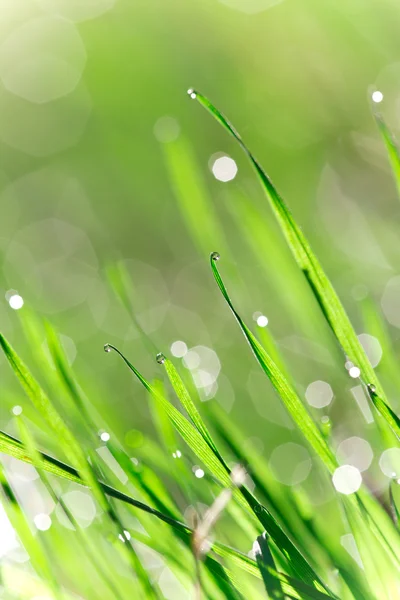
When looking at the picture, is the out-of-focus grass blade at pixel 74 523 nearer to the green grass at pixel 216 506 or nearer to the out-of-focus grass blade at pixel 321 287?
the green grass at pixel 216 506

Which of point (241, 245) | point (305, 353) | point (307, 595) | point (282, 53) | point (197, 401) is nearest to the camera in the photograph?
point (307, 595)

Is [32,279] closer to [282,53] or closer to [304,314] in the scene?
[282,53]

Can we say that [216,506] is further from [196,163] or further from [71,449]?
[196,163]

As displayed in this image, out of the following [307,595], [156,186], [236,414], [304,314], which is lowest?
[307,595]

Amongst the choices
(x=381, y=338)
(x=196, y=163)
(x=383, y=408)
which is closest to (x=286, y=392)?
(x=383, y=408)

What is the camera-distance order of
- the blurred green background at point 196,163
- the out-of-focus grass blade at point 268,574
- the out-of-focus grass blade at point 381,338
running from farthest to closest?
the blurred green background at point 196,163, the out-of-focus grass blade at point 381,338, the out-of-focus grass blade at point 268,574

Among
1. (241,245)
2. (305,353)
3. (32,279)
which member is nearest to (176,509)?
(305,353)

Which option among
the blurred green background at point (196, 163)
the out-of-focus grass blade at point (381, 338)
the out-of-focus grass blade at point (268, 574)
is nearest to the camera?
the out-of-focus grass blade at point (268, 574)

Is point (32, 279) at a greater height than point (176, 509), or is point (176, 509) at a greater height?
point (32, 279)

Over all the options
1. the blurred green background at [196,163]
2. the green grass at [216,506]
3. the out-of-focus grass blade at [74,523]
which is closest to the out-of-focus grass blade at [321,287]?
the green grass at [216,506]
